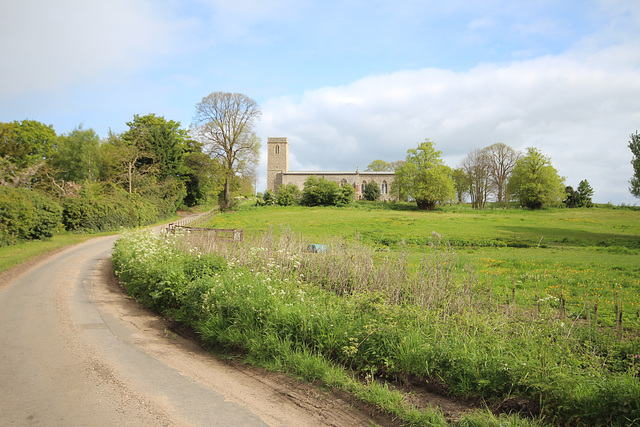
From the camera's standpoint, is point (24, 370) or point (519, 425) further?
point (24, 370)

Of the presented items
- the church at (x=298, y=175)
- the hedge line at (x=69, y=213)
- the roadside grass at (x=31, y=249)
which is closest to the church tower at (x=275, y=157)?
the church at (x=298, y=175)

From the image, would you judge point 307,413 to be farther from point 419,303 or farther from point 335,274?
point 335,274

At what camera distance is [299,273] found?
10.0 m

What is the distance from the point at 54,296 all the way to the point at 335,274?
8782mm

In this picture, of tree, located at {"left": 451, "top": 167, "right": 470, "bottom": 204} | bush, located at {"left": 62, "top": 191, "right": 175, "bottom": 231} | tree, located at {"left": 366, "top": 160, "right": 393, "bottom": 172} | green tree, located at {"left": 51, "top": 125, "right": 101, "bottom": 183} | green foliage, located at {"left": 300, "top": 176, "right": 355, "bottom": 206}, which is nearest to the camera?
bush, located at {"left": 62, "top": 191, "right": 175, "bottom": 231}

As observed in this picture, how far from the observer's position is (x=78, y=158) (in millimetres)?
48594

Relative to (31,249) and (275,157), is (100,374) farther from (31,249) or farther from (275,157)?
(275,157)

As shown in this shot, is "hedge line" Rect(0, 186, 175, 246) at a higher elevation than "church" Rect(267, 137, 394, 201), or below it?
below

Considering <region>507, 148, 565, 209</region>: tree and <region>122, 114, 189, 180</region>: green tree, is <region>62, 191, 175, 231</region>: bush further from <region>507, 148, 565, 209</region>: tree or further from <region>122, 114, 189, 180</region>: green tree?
<region>507, 148, 565, 209</region>: tree

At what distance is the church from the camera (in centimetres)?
9894

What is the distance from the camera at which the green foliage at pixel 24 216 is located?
22062 mm

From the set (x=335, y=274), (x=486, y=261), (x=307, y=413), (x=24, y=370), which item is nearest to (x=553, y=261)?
(x=486, y=261)

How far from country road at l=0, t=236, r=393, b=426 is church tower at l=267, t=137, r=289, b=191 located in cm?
9574

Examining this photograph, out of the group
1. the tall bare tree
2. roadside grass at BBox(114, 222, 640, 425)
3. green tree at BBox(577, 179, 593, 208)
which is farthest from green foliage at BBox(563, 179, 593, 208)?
roadside grass at BBox(114, 222, 640, 425)
